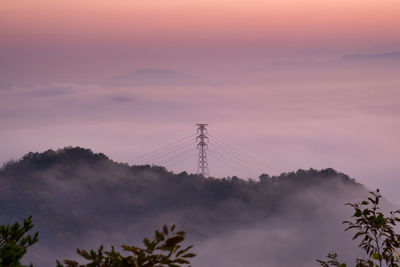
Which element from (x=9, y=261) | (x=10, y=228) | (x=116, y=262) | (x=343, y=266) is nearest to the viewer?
(x=116, y=262)

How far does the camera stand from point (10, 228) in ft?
79.1

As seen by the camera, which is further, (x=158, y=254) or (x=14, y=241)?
(x=14, y=241)

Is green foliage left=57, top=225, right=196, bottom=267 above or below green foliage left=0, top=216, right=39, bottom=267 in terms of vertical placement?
below

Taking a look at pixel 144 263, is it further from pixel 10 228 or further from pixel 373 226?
pixel 10 228

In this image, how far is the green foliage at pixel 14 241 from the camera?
20.1 m

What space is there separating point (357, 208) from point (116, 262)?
22.8 feet

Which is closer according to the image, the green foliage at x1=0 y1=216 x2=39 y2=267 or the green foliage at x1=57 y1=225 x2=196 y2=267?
the green foliage at x1=57 y1=225 x2=196 y2=267

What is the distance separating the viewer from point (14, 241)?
942 inches

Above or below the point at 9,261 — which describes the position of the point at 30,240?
above

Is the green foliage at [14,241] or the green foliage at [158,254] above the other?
the green foliage at [14,241]

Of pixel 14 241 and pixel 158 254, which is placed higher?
pixel 14 241

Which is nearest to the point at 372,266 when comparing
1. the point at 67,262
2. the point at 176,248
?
the point at 176,248

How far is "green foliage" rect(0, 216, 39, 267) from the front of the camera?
20141 mm

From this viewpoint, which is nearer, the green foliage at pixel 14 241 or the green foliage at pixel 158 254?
the green foliage at pixel 158 254
